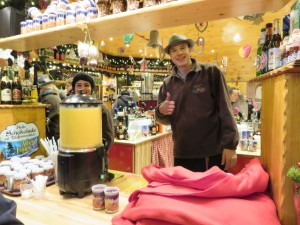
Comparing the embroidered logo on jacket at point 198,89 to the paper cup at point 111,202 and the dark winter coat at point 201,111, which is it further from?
the paper cup at point 111,202

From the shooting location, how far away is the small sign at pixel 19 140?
194 cm

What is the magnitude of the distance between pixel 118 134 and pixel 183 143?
206cm

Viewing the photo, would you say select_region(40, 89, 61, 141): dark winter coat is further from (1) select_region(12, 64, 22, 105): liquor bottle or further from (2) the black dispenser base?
(2) the black dispenser base

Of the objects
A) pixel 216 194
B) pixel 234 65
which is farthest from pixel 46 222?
pixel 234 65

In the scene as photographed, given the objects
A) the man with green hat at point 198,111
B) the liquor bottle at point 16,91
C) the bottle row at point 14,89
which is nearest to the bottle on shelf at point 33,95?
the bottle row at point 14,89

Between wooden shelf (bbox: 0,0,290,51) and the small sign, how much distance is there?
73cm

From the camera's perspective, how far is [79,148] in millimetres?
1392

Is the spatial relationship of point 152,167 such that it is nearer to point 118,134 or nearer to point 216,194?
point 216,194

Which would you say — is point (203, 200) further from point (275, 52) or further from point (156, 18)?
point (156, 18)

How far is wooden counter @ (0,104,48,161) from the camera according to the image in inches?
77.6

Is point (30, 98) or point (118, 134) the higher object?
point (30, 98)

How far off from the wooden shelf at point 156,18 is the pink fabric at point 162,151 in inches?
104

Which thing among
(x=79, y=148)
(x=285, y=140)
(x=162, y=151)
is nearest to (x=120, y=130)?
(x=162, y=151)

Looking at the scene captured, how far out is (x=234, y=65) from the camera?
9008 millimetres
